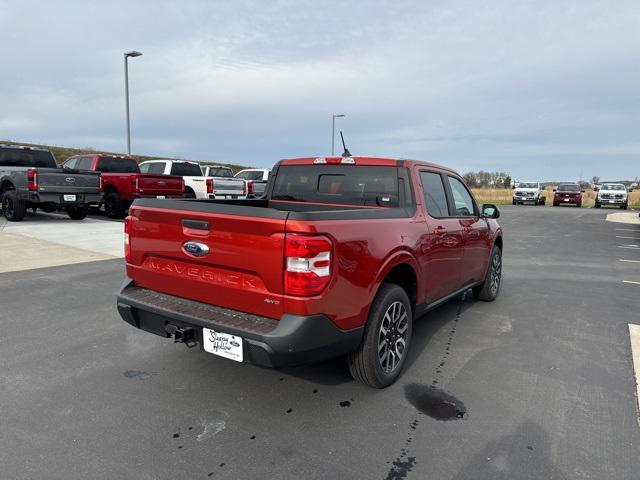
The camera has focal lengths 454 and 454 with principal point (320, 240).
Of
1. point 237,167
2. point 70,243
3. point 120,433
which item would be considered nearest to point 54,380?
point 120,433

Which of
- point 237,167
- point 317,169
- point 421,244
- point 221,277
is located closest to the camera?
point 221,277

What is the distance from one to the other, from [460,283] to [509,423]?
2033 millimetres

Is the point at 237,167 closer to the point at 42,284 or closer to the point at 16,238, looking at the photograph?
the point at 16,238

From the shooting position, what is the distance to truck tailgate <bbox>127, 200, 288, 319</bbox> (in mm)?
2721

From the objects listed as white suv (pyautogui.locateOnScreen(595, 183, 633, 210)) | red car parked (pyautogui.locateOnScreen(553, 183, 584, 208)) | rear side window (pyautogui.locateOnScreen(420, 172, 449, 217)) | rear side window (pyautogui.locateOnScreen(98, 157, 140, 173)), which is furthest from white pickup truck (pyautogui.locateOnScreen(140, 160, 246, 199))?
white suv (pyautogui.locateOnScreen(595, 183, 633, 210))

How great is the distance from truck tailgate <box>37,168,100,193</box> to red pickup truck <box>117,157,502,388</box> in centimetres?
1032

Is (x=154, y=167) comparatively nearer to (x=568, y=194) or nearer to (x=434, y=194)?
(x=434, y=194)

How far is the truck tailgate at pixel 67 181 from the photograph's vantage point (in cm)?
1209

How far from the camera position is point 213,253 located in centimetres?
295

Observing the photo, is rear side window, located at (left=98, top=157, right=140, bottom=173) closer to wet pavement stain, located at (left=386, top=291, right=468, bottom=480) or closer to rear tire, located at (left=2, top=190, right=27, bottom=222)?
rear tire, located at (left=2, top=190, right=27, bottom=222)

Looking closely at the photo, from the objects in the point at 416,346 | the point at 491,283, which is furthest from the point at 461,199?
the point at 416,346

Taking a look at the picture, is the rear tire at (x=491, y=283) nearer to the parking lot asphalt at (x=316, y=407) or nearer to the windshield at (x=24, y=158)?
the parking lot asphalt at (x=316, y=407)

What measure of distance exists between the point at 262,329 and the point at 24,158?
14336 millimetres

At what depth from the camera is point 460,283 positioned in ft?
16.0
